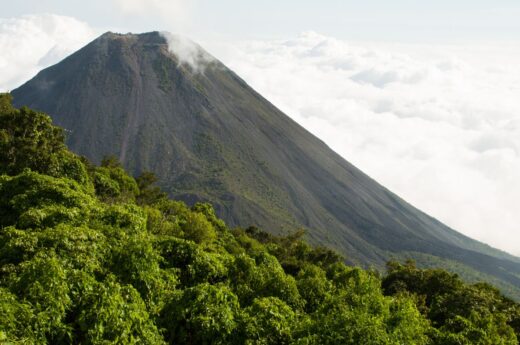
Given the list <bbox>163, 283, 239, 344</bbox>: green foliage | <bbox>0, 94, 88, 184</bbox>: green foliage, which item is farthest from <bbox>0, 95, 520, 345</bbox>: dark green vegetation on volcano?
<bbox>0, 94, 88, 184</bbox>: green foliage

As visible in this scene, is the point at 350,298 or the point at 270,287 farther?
the point at 270,287

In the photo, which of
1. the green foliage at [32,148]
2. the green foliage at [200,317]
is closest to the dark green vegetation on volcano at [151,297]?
the green foliage at [200,317]

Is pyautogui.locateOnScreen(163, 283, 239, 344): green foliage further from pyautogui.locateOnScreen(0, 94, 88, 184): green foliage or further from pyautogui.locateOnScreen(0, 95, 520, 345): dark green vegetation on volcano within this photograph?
pyautogui.locateOnScreen(0, 94, 88, 184): green foliage

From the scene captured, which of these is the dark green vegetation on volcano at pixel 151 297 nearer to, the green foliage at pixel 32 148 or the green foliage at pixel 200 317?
the green foliage at pixel 200 317

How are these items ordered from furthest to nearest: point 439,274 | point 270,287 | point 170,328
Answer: point 439,274 → point 270,287 → point 170,328

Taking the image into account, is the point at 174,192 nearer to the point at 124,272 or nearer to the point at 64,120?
the point at 64,120

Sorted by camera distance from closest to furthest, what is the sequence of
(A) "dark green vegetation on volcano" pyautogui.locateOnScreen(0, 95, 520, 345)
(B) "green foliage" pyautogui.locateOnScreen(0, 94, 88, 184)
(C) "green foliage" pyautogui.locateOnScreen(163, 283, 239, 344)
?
(A) "dark green vegetation on volcano" pyautogui.locateOnScreen(0, 95, 520, 345), (C) "green foliage" pyautogui.locateOnScreen(163, 283, 239, 344), (B) "green foliage" pyautogui.locateOnScreen(0, 94, 88, 184)

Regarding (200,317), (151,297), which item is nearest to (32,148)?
(151,297)

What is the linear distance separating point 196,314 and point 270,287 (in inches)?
377

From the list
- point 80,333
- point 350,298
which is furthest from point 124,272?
point 350,298

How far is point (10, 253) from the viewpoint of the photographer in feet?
75.6

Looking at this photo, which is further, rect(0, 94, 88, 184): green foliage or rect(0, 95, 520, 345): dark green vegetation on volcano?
rect(0, 94, 88, 184): green foliage

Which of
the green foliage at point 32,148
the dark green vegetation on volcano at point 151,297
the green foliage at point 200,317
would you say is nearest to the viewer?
the dark green vegetation on volcano at point 151,297

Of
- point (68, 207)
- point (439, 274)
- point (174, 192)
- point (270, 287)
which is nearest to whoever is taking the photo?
point (270, 287)
